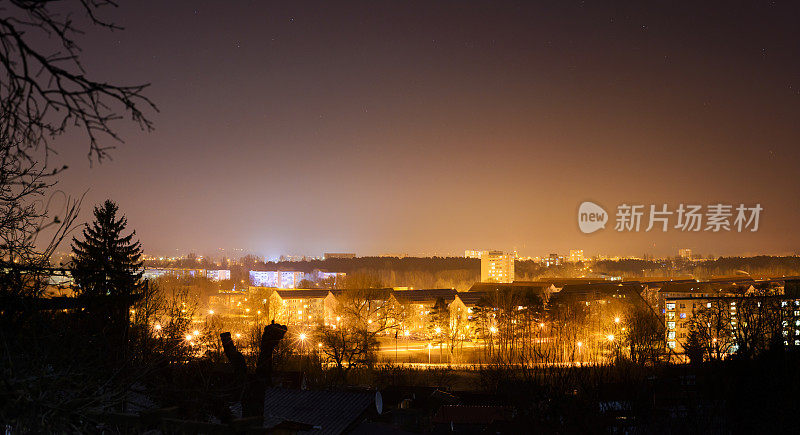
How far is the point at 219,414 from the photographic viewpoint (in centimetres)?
548

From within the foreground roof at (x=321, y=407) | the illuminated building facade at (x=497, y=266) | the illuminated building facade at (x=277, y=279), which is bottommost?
the foreground roof at (x=321, y=407)

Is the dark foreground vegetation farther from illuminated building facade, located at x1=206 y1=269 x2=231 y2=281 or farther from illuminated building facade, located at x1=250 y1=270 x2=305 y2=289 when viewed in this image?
illuminated building facade, located at x1=206 y1=269 x2=231 y2=281

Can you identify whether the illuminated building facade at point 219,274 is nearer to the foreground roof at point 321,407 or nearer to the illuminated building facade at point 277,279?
the illuminated building facade at point 277,279

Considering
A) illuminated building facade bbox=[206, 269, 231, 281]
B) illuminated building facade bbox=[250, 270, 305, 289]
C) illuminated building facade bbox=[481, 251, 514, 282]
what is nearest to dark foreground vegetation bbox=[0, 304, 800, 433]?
illuminated building facade bbox=[250, 270, 305, 289]

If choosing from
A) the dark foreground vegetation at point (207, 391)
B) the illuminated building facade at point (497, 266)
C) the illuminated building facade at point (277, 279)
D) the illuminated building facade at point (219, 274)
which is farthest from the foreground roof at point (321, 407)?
the illuminated building facade at point (219, 274)

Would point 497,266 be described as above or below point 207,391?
above

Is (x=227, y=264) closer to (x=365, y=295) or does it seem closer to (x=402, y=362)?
(x=365, y=295)

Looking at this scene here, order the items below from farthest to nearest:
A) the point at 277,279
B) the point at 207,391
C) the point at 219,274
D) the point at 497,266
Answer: the point at 219,274, the point at 497,266, the point at 277,279, the point at 207,391

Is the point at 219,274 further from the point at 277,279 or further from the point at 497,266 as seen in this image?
the point at 497,266

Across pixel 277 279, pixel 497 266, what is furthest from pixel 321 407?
pixel 497 266

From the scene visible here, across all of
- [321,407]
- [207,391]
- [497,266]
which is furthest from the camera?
[497,266]

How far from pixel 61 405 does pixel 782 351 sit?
23.5 ft

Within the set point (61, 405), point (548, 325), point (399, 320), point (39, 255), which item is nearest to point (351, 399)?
point (39, 255)

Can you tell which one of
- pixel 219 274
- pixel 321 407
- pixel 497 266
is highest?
pixel 497 266
